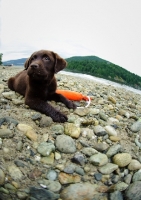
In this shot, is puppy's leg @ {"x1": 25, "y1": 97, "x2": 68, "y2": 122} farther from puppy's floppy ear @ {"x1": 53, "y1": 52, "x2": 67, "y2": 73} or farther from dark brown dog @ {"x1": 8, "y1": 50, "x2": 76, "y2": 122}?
puppy's floppy ear @ {"x1": 53, "y1": 52, "x2": 67, "y2": 73}

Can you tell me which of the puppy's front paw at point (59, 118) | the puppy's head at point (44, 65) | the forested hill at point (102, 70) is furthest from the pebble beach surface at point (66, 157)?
the forested hill at point (102, 70)

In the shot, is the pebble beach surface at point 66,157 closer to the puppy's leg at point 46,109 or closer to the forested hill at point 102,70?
the puppy's leg at point 46,109

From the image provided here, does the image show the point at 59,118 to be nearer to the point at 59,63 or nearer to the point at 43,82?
the point at 43,82

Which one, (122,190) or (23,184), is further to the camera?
(122,190)

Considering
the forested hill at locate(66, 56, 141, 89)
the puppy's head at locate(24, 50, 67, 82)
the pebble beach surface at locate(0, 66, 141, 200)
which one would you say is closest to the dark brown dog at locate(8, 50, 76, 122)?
the puppy's head at locate(24, 50, 67, 82)

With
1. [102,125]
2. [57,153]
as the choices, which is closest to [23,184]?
[57,153]

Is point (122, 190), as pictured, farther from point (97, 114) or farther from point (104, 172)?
point (97, 114)
